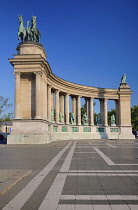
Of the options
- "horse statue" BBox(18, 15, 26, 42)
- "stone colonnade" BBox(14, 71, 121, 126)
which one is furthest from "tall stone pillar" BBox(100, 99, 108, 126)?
"horse statue" BBox(18, 15, 26, 42)

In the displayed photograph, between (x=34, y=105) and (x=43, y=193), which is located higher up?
(x=34, y=105)

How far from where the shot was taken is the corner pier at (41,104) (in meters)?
39.8

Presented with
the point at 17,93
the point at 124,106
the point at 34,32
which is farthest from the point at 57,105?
the point at 124,106

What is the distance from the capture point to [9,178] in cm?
1004

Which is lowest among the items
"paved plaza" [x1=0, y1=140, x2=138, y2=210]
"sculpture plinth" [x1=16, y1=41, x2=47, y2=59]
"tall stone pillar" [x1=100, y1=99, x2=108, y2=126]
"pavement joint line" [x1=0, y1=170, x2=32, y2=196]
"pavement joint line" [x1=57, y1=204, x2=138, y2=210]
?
"paved plaza" [x1=0, y1=140, x2=138, y2=210]

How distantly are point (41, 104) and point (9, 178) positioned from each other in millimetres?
32740

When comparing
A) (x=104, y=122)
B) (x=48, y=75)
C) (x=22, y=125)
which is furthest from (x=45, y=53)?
(x=104, y=122)

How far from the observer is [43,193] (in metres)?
8.12

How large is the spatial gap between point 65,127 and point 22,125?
835 inches

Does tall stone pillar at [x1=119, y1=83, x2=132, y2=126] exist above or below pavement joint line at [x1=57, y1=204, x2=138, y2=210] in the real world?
above

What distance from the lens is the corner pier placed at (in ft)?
131

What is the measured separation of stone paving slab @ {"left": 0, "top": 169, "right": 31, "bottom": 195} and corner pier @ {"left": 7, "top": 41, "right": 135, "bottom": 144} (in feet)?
90.4

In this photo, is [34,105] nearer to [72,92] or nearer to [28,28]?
[28,28]

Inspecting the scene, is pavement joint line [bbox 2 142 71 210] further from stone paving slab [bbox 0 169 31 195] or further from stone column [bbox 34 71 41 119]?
stone column [bbox 34 71 41 119]
